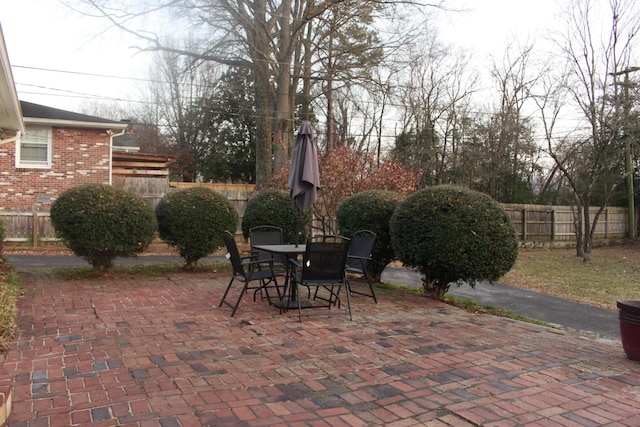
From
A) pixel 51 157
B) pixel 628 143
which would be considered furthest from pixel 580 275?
pixel 51 157

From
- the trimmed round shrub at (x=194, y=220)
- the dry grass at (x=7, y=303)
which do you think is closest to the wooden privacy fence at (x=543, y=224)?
the trimmed round shrub at (x=194, y=220)

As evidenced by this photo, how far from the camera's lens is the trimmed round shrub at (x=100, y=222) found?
7.80m

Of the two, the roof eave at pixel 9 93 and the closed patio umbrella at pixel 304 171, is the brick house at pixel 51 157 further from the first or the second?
the closed patio umbrella at pixel 304 171

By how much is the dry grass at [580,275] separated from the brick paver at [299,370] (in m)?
4.94

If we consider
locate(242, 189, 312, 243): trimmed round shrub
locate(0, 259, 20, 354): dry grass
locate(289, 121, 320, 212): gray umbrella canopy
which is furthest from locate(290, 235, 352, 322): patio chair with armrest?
locate(242, 189, 312, 243): trimmed round shrub

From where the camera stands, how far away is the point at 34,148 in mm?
15008

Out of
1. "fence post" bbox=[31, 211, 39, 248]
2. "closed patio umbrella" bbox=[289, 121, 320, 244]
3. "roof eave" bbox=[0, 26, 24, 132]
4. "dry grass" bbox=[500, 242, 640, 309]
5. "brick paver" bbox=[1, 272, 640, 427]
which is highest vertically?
"roof eave" bbox=[0, 26, 24, 132]

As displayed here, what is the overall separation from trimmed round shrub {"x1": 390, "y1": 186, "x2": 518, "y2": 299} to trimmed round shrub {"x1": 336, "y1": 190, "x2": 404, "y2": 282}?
1187 mm

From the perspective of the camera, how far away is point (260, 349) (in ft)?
14.0

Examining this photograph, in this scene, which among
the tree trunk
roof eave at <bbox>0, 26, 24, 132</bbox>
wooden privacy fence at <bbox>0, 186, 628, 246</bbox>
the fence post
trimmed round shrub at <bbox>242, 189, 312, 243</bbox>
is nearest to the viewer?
roof eave at <bbox>0, 26, 24, 132</bbox>

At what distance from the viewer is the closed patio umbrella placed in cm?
631

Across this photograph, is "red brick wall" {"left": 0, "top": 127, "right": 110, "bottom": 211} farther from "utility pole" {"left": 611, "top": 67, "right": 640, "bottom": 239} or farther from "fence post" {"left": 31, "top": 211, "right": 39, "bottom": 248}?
"utility pole" {"left": 611, "top": 67, "right": 640, "bottom": 239}

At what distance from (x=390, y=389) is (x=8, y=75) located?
5.57 meters

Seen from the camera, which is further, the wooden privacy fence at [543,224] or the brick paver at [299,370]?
the wooden privacy fence at [543,224]
